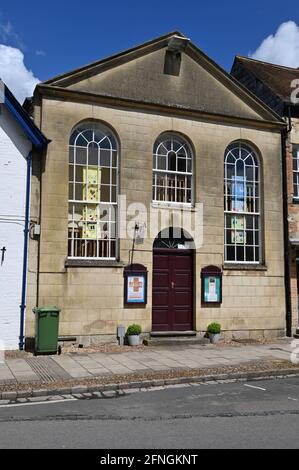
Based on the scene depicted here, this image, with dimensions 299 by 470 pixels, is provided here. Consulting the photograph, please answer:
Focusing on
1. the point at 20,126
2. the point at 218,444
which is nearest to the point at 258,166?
the point at 20,126

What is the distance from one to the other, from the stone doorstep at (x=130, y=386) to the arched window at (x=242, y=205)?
542 centimetres

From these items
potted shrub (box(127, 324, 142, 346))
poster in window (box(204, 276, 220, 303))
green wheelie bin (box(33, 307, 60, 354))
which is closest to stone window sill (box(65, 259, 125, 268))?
green wheelie bin (box(33, 307, 60, 354))

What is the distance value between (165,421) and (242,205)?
33.0 ft

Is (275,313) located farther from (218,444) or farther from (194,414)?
(218,444)

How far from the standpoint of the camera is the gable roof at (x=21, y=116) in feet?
41.9

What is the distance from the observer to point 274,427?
657 cm

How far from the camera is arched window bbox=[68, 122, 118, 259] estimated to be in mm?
13867

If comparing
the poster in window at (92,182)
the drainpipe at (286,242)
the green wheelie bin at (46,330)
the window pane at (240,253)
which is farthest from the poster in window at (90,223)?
the drainpipe at (286,242)

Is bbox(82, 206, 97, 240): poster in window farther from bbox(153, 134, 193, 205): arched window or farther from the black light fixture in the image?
the black light fixture

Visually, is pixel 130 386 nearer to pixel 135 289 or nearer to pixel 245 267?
pixel 135 289

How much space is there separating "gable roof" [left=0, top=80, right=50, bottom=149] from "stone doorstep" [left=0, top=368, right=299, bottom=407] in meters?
6.92

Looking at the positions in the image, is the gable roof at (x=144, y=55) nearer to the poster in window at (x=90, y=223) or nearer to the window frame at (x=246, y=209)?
the window frame at (x=246, y=209)

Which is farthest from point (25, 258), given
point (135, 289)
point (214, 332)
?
point (214, 332)

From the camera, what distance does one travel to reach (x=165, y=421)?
6922mm
